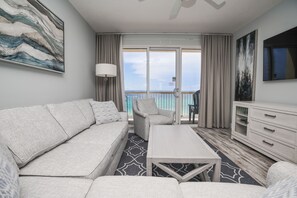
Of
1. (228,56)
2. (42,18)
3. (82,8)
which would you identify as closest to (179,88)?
(228,56)

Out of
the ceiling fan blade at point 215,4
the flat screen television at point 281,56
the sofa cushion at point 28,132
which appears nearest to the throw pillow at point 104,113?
the sofa cushion at point 28,132

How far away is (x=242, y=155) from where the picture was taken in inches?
90.6

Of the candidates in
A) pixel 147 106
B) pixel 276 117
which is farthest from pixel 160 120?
pixel 276 117

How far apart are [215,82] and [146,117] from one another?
2.21m

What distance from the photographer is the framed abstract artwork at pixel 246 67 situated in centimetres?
313

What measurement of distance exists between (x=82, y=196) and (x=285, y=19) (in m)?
3.53

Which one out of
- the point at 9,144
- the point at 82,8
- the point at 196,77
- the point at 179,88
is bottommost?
A: the point at 9,144

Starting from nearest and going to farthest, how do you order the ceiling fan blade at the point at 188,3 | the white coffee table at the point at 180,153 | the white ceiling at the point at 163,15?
the white coffee table at the point at 180,153, the ceiling fan blade at the point at 188,3, the white ceiling at the point at 163,15

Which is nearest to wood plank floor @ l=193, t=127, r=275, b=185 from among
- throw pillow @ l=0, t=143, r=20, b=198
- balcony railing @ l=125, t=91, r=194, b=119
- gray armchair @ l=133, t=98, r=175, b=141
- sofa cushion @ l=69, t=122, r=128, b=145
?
gray armchair @ l=133, t=98, r=175, b=141

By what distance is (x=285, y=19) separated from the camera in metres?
2.42

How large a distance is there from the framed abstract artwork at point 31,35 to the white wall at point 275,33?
350cm

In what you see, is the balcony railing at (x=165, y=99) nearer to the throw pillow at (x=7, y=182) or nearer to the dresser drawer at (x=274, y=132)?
the dresser drawer at (x=274, y=132)

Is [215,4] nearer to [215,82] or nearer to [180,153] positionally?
[215,82]

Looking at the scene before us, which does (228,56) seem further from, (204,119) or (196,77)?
(204,119)
